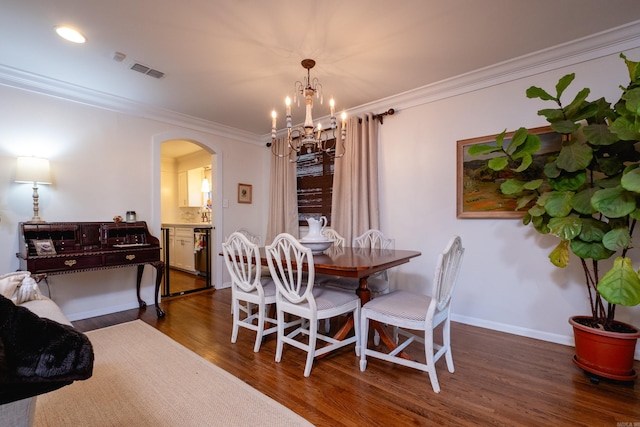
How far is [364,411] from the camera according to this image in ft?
5.36

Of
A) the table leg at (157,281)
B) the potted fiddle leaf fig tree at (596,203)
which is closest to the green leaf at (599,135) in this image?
the potted fiddle leaf fig tree at (596,203)

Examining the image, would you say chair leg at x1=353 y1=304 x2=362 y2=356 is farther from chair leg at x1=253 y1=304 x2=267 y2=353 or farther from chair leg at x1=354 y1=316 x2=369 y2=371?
chair leg at x1=253 y1=304 x2=267 y2=353

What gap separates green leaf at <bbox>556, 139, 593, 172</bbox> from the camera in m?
1.89

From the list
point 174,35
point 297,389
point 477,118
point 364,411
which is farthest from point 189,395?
point 477,118

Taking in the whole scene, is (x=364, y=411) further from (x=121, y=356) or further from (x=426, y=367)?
(x=121, y=356)

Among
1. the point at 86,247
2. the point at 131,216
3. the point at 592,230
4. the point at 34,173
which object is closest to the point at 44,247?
the point at 86,247

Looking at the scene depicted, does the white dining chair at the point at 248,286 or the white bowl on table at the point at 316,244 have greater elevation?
the white bowl on table at the point at 316,244

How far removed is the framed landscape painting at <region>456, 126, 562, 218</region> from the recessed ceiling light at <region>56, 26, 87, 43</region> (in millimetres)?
3403

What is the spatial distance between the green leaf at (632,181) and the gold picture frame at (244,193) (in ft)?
14.2

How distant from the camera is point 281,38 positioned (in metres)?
2.28

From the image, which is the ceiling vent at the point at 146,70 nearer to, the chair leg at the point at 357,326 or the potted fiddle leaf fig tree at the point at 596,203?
the chair leg at the point at 357,326

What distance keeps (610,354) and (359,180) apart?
258 centimetres

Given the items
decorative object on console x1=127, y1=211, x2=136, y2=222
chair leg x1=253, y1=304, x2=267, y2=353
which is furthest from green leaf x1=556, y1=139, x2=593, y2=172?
decorative object on console x1=127, y1=211, x2=136, y2=222

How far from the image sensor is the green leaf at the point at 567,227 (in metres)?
1.88
